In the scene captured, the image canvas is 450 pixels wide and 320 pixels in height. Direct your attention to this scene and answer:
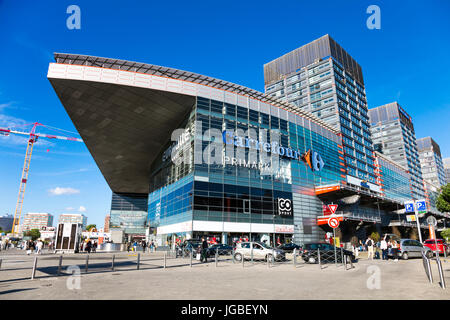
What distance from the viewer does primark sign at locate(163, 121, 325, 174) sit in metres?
39.5

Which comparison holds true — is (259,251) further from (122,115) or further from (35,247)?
(35,247)

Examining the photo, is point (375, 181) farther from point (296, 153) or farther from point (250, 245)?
point (250, 245)

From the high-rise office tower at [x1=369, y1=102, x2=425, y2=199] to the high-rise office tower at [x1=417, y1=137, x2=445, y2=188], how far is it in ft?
113

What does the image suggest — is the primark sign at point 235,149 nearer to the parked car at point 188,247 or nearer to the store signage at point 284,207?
the store signage at point 284,207

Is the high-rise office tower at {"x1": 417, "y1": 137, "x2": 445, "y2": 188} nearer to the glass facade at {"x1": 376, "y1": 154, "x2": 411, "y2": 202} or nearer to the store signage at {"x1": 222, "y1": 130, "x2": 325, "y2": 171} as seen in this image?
the glass facade at {"x1": 376, "y1": 154, "x2": 411, "y2": 202}

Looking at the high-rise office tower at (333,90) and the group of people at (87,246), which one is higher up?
the high-rise office tower at (333,90)

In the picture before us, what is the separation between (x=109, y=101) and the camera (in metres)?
39.6

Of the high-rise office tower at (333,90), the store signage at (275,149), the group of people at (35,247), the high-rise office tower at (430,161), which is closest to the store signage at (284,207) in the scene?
the store signage at (275,149)

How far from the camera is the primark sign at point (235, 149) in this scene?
39531mm

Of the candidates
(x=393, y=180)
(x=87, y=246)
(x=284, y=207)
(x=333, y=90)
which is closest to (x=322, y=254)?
(x=87, y=246)

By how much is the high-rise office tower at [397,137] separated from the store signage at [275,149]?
92.1m

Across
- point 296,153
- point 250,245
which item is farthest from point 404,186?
point 250,245

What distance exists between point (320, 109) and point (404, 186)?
55.3 meters

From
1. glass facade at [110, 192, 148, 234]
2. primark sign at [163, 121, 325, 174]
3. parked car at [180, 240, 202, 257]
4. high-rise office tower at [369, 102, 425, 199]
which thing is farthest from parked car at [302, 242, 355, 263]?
high-rise office tower at [369, 102, 425, 199]
